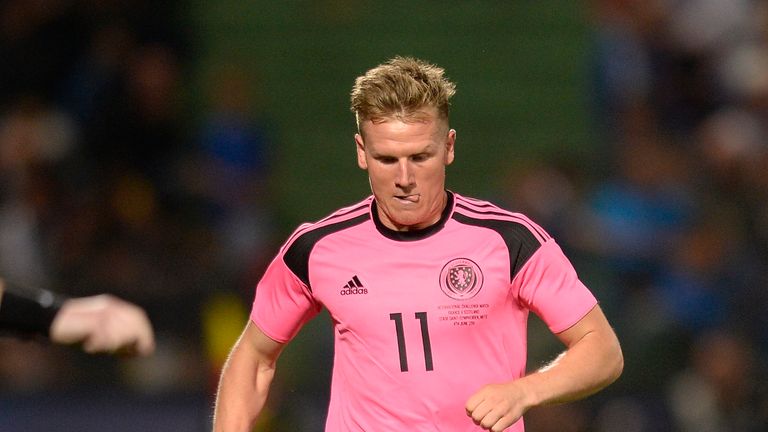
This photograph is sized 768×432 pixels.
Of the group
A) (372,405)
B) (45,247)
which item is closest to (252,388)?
(372,405)

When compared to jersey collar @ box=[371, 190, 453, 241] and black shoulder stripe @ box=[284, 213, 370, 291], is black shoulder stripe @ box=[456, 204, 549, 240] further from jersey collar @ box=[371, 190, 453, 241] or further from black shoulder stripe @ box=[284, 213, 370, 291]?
black shoulder stripe @ box=[284, 213, 370, 291]

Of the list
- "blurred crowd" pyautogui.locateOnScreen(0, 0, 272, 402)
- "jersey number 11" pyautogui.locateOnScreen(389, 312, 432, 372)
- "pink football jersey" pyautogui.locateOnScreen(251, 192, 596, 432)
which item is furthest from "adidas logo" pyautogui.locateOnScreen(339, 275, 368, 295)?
"blurred crowd" pyautogui.locateOnScreen(0, 0, 272, 402)

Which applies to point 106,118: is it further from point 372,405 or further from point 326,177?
point 372,405

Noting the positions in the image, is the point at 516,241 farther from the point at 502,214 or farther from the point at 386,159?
the point at 386,159

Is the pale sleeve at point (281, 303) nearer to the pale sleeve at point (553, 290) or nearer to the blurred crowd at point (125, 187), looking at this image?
the pale sleeve at point (553, 290)

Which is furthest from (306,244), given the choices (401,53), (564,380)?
(401,53)

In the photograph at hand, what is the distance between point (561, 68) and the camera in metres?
12.6

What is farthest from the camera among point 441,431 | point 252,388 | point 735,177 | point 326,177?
point 326,177

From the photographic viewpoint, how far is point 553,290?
194 inches

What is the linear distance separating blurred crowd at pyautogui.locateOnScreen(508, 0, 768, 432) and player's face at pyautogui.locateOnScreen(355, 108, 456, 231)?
13.3ft

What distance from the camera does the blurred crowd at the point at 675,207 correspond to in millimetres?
9141

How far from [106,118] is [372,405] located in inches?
254

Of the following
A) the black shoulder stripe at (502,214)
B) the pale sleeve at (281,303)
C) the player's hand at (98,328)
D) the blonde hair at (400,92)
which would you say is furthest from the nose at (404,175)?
the player's hand at (98,328)

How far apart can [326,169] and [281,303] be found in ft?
23.8
